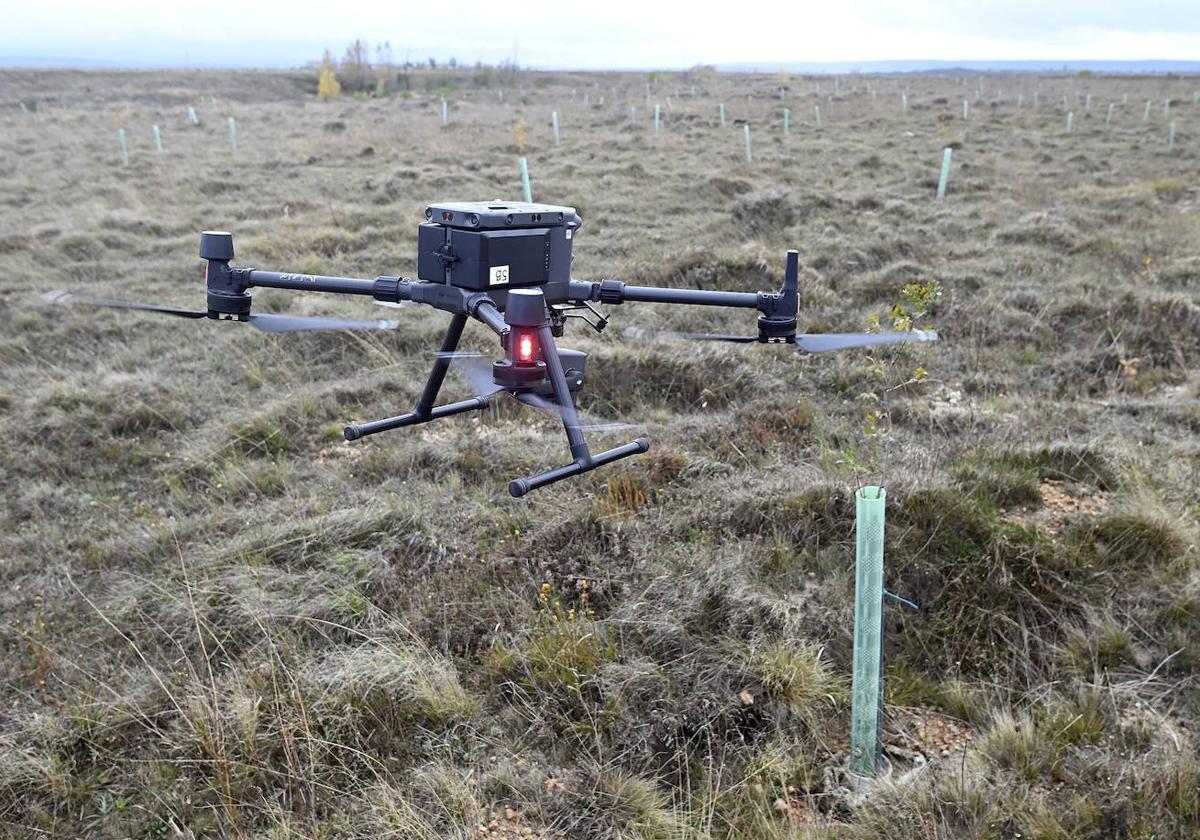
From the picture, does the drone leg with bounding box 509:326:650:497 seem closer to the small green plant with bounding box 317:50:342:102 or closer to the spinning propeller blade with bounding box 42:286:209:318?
the spinning propeller blade with bounding box 42:286:209:318

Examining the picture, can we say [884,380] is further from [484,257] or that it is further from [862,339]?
[484,257]

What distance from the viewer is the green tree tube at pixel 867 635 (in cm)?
314

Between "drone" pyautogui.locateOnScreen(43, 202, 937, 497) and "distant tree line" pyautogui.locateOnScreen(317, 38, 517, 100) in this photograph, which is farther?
"distant tree line" pyautogui.locateOnScreen(317, 38, 517, 100)

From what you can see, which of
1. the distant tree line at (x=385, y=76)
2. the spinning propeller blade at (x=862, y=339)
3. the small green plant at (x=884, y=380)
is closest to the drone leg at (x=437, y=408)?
the spinning propeller blade at (x=862, y=339)

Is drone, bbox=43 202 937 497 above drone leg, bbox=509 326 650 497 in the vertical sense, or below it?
above

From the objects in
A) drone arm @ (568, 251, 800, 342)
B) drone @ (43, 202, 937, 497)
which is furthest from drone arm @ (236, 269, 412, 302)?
drone arm @ (568, 251, 800, 342)

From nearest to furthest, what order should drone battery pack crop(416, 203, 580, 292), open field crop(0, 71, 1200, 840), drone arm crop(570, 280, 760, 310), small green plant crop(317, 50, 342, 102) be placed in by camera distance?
drone battery pack crop(416, 203, 580, 292), drone arm crop(570, 280, 760, 310), open field crop(0, 71, 1200, 840), small green plant crop(317, 50, 342, 102)

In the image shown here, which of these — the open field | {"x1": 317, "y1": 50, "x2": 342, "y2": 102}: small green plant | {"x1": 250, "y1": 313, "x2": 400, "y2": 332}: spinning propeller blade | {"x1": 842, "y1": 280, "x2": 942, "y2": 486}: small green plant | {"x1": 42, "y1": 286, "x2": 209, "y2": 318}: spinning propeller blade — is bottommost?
the open field

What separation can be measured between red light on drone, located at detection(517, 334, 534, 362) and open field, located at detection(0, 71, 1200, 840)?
2.15 metres

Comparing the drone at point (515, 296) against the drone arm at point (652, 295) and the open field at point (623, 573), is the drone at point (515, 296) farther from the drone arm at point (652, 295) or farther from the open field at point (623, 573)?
the open field at point (623, 573)

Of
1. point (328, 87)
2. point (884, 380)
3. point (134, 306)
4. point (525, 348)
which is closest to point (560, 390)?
point (525, 348)

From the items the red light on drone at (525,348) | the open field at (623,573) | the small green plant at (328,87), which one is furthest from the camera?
the small green plant at (328,87)

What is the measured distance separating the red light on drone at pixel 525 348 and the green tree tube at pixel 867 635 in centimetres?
158

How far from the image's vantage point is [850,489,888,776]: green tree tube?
3143 millimetres
